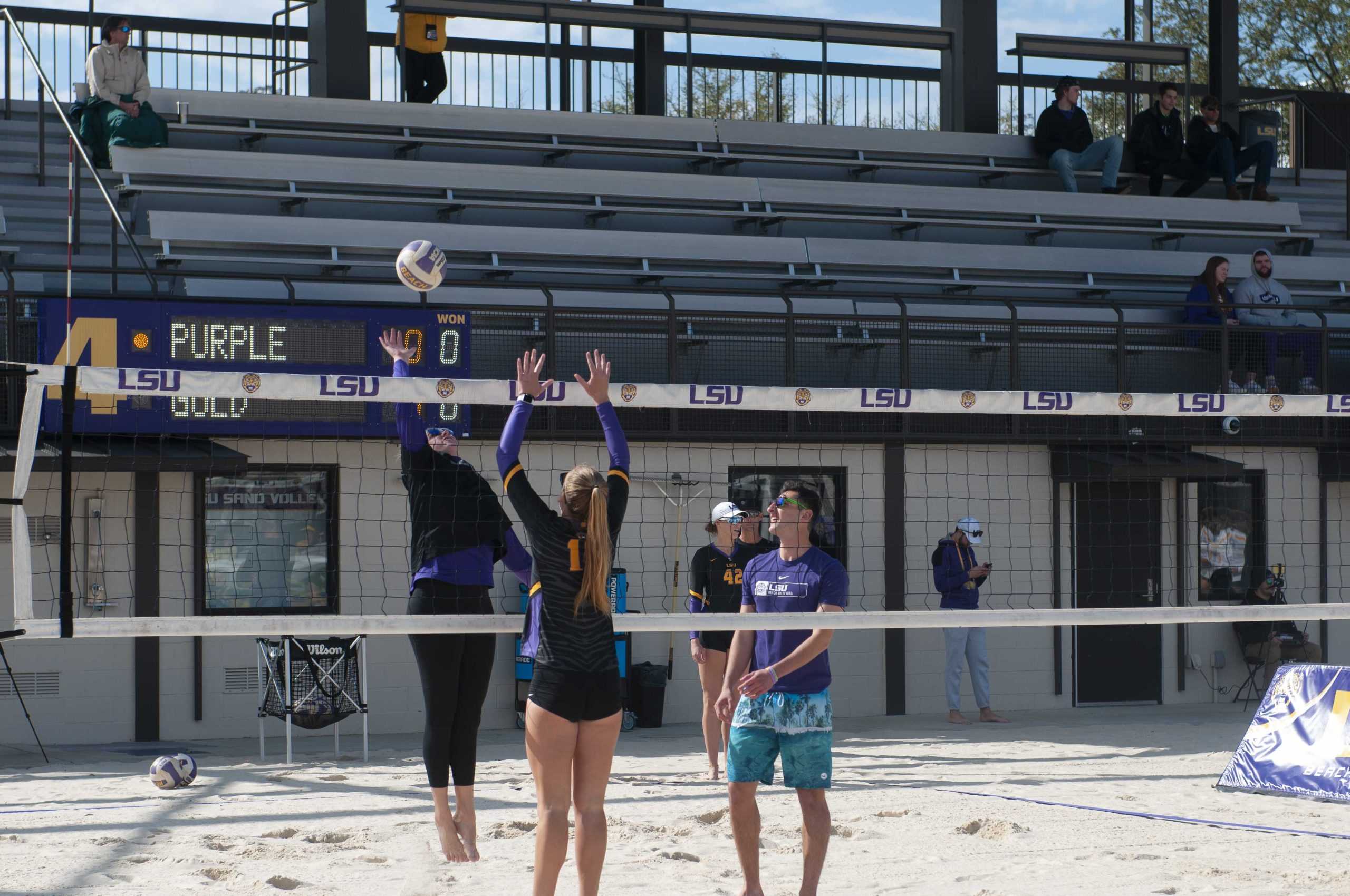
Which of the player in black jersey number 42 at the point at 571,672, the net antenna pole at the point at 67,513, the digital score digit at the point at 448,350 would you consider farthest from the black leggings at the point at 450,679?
the digital score digit at the point at 448,350

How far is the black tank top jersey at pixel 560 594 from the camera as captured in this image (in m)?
4.96

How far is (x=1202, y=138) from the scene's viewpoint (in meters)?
16.8

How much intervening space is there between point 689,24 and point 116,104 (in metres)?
6.29

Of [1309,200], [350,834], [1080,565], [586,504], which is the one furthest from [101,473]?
[1309,200]

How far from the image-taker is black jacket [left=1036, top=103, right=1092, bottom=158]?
16391 millimetres

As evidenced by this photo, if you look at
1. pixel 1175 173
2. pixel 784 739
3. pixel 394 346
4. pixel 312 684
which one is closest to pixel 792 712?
pixel 784 739

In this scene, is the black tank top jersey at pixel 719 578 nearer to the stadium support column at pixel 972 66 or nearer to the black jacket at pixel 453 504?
the black jacket at pixel 453 504

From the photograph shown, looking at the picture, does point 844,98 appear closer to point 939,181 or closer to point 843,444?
point 939,181

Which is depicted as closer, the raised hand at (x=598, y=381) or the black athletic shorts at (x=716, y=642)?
the raised hand at (x=598, y=381)

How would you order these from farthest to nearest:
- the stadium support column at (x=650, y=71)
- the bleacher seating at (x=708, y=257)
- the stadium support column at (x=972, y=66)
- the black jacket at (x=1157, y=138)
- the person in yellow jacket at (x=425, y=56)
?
the stadium support column at (x=650, y=71), the stadium support column at (x=972, y=66), the black jacket at (x=1157, y=138), the person in yellow jacket at (x=425, y=56), the bleacher seating at (x=708, y=257)

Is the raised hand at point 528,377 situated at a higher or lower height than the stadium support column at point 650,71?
lower

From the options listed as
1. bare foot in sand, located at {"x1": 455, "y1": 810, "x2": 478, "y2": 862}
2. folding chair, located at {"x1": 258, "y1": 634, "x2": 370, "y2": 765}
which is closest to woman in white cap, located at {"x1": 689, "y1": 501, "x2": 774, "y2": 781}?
folding chair, located at {"x1": 258, "y1": 634, "x2": 370, "y2": 765}

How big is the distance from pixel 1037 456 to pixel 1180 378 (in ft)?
4.63

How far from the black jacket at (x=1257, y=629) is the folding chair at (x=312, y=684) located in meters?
7.62
